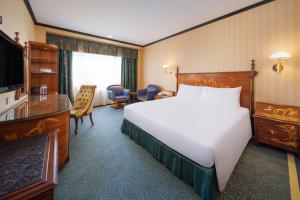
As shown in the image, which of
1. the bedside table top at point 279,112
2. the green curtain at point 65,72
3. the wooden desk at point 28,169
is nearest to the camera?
the wooden desk at point 28,169

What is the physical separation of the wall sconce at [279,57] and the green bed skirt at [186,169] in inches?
91.8

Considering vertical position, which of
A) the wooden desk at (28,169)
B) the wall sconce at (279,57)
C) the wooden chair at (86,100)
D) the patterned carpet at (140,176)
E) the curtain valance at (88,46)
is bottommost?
the patterned carpet at (140,176)

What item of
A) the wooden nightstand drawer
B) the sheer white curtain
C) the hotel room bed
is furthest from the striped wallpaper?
the sheer white curtain

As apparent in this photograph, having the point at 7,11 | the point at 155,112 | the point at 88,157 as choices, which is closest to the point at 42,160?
the point at 88,157

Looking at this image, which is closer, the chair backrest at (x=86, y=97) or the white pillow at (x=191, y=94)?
the chair backrest at (x=86, y=97)

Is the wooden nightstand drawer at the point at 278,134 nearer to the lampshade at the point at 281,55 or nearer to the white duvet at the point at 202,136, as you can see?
the white duvet at the point at 202,136

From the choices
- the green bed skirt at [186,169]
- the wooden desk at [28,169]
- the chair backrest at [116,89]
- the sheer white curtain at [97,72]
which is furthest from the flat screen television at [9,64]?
the chair backrest at [116,89]

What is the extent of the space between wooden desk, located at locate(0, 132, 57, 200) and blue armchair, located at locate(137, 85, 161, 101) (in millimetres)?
4149

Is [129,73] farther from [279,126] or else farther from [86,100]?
[279,126]

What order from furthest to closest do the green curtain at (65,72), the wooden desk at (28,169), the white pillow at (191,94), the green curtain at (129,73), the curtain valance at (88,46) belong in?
the green curtain at (129,73)
the green curtain at (65,72)
the curtain valance at (88,46)
the white pillow at (191,94)
the wooden desk at (28,169)

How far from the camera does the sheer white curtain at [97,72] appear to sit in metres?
4.82

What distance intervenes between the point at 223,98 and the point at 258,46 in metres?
1.25

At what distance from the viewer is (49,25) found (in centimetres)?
392

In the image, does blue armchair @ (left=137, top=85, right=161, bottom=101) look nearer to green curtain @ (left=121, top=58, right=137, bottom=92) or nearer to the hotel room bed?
green curtain @ (left=121, top=58, right=137, bottom=92)
